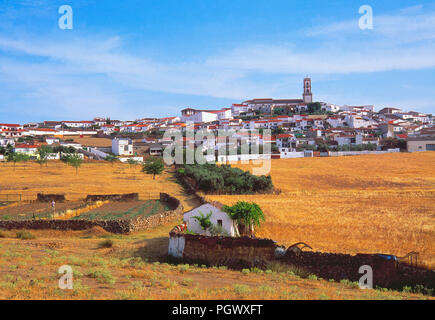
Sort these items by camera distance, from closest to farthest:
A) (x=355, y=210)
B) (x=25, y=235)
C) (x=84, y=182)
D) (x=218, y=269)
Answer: (x=218, y=269)
(x=25, y=235)
(x=355, y=210)
(x=84, y=182)

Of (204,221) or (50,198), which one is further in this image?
(50,198)

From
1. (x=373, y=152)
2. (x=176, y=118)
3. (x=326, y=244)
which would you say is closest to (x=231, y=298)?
(x=326, y=244)

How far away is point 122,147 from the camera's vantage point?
7656cm

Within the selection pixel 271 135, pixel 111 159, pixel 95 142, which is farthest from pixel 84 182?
pixel 95 142

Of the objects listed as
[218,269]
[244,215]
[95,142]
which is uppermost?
[95,142]

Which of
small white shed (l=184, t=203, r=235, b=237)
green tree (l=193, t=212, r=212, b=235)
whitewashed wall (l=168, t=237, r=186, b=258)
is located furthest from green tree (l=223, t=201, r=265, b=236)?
whitewashed wall (l=168, t=237, r=186, b=258)

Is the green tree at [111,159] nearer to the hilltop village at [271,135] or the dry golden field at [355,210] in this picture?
the hilltop village at [271,135]

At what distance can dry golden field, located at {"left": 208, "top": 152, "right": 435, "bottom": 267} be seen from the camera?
51.8 feet

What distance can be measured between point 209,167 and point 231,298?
127 feet

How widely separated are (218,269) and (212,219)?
180 inches

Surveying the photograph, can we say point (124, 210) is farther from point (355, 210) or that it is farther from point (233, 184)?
point (355, 210)

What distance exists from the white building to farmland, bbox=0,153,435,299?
1298 inches

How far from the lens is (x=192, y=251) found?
45.9 ft

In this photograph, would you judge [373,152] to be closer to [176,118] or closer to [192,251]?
[192,251]
